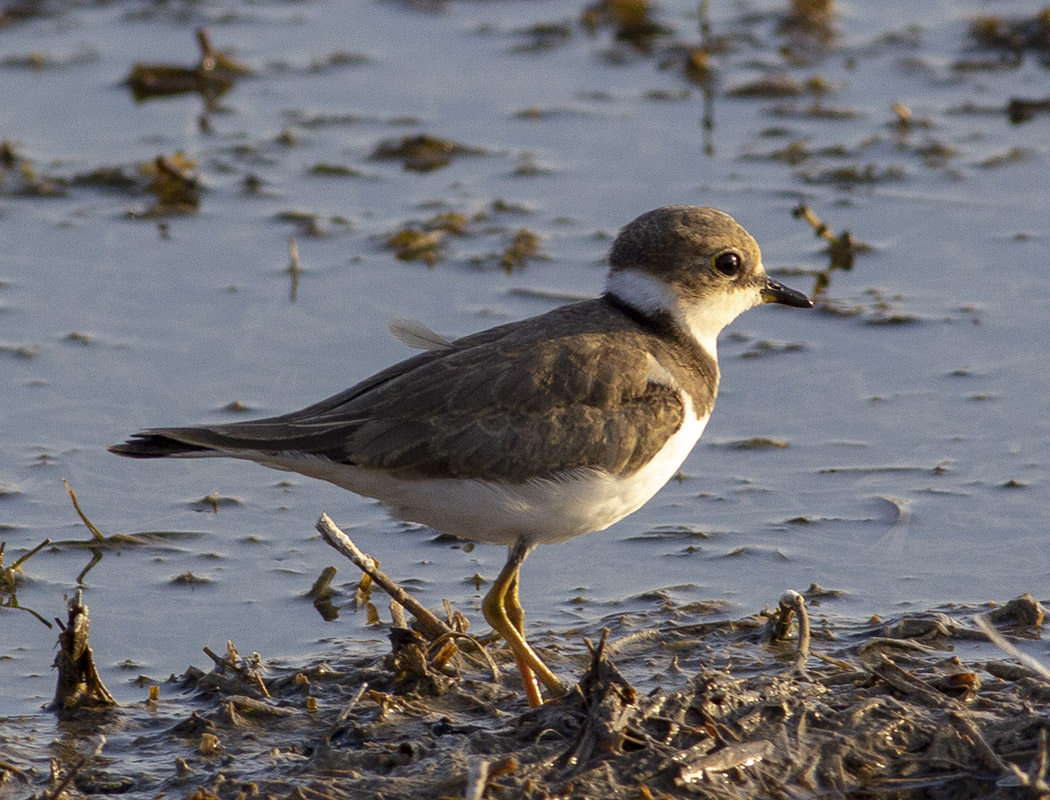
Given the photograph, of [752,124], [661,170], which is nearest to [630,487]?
[661,170]

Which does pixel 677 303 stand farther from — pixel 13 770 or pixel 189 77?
pixel 189 77

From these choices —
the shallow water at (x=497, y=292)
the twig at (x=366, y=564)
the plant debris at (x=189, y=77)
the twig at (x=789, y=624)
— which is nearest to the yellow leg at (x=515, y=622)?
the twig at (x=366, y=564)

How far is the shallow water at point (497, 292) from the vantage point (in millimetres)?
6129

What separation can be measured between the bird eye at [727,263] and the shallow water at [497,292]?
1.12m

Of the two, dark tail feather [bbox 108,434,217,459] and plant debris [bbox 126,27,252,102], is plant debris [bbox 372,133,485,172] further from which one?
dark tail feather [bbox 108,434,217,459]

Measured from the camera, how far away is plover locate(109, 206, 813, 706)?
5.18 meters

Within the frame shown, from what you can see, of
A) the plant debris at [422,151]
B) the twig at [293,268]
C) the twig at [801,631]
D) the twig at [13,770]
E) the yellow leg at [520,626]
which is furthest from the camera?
the plant debris at [422,151]

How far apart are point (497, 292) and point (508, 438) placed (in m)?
3.34

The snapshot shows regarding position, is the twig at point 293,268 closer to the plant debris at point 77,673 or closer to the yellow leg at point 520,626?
the yellow leg at point 520,626

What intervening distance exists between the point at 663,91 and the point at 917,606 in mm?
5889

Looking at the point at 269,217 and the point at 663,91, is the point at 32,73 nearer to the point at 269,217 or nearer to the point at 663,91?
the point at 269,217

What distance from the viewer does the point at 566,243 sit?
897 centimetres

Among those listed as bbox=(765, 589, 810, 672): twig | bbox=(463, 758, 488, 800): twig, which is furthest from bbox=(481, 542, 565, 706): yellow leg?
bbox=(463, 758, 488, 800): twig

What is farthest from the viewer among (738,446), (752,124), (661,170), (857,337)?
(752,124)
